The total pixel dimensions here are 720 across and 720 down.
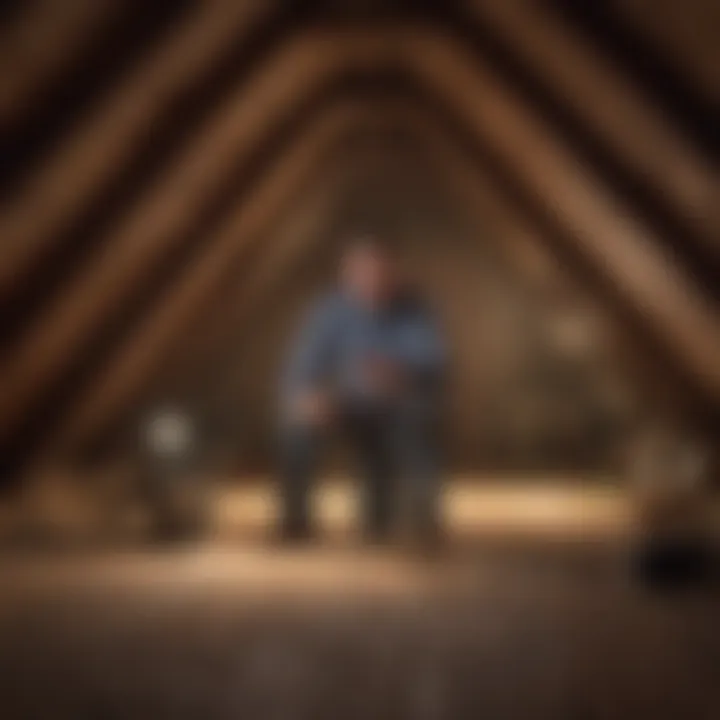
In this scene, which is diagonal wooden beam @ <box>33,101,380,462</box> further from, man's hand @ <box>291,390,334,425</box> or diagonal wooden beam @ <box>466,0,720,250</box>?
diagonal wooden beam @ <box>466,0,720,250</box>

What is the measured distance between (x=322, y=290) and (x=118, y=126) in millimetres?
3796

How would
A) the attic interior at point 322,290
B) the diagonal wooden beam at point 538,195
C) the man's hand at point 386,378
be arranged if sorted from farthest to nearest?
the diagonal wooden beam at point 538,195 → the man's hand at point 386,378 → the attic interior at point 322,290

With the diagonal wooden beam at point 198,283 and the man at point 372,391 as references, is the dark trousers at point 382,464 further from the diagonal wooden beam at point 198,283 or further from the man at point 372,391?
the diagonal wooden beam at point 198,283

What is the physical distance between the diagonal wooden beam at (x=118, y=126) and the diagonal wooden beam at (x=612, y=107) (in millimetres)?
727

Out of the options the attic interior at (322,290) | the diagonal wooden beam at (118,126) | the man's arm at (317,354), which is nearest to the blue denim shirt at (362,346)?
the man's arm at (317,354)

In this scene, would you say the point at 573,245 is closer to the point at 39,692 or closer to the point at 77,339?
the point at 77,339

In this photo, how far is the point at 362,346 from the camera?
4.93 m

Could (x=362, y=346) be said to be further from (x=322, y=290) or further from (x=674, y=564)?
(x=322, y=290)

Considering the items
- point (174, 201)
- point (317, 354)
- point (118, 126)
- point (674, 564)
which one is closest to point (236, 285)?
point (174, 201)

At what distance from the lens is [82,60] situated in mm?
3783

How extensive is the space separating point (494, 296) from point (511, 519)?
2237 millimetres

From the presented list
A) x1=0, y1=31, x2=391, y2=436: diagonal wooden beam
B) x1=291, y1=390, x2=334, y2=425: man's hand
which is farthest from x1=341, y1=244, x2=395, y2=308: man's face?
x1=0, y1=31, x2=391, y2=436: diagonal wooden beam

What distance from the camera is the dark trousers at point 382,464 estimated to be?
191 inches

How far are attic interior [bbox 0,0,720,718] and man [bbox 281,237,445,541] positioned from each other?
24 cm
